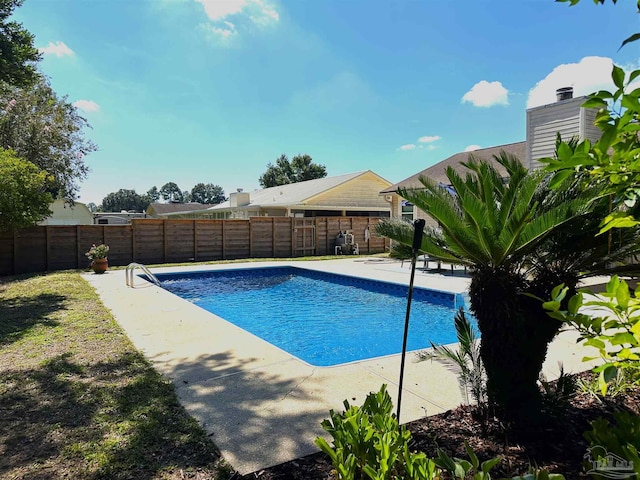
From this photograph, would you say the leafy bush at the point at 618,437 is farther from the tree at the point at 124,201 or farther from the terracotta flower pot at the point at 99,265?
the tree at the point at 124,201

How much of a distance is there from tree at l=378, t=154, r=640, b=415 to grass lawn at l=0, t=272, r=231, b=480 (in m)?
2.31

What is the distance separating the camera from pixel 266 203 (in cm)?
2738

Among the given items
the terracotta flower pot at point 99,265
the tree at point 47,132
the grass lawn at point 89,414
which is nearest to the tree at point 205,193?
the tree at point 47,132

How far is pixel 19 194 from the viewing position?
11.6 meters

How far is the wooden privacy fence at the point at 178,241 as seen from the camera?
1513 cm

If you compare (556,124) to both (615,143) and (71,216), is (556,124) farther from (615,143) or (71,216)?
(71,216)

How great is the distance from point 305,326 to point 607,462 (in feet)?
25.2

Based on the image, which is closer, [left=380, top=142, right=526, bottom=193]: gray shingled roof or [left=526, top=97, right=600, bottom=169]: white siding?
[left=526, top=97, right=600, bottom=169]: white siding

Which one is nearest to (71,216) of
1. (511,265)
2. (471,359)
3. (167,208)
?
(167,208)

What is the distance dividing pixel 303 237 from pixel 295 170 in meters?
33.7

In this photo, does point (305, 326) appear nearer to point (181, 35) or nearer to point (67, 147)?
point (181, 35)

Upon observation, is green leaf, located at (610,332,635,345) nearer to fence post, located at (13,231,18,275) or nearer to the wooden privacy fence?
the wooden privacy fence

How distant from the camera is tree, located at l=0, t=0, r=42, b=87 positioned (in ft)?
26.2

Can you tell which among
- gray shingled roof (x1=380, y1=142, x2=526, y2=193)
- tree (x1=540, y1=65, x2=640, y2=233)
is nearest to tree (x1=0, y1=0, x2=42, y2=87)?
tree (x1=540, y1=65, x2=640, y2=233)
